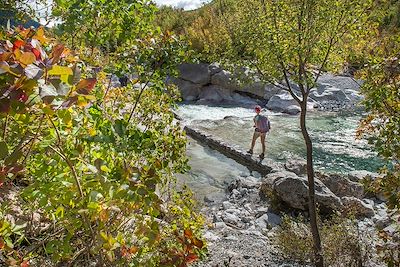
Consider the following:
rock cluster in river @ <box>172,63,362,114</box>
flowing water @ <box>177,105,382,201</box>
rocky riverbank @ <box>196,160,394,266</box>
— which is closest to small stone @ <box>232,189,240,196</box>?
rocky riverbank @ <box>196,160,394,266</box>

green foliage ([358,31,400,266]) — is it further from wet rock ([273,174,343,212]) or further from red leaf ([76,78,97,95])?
wet rock ([273,174,343,212])

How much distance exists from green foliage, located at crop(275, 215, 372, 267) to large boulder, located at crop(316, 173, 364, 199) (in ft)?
9.85

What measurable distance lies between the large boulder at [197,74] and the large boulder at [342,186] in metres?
13.0

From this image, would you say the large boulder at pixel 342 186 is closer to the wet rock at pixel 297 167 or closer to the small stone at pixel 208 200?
the wet rock at pixel 297 167

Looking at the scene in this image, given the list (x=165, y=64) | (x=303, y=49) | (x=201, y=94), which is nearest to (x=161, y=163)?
(x=165, y=64)

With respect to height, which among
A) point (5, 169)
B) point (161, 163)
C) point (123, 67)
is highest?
point (123, 67)

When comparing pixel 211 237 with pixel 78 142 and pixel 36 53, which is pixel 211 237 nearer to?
pixel 78 142

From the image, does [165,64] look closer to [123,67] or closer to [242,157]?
[123,67]

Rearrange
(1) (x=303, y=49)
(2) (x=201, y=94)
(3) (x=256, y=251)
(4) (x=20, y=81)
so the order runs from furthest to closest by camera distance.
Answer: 1. (2) (x=201, y=94)
2. (3) (x=256, y=251)
3. (1) (x=303, y=49)
4. (4) (x=20, y=81)

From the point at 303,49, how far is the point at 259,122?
7.09 metres

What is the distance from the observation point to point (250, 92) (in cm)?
2117

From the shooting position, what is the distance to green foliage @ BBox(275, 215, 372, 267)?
5.14 meters

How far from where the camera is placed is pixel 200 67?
2203cm

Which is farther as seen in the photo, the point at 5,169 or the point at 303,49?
the point at 303,49
